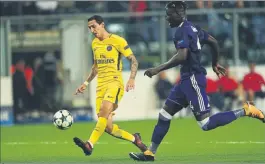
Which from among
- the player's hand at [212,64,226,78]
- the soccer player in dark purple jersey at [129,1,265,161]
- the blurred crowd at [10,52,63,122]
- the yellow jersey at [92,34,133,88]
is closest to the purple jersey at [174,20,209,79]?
the soccer player in dark purple jersey at [129,1,265,161]

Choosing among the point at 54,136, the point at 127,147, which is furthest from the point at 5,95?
the point at 127,147

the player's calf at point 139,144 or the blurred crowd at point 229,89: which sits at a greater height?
the player's calf at point 139,144

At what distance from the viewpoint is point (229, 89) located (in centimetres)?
2833

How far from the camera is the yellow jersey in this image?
15.5 metres

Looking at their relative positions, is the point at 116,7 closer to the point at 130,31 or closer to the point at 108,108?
the point at 130,31

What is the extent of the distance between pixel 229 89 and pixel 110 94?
13377 mm

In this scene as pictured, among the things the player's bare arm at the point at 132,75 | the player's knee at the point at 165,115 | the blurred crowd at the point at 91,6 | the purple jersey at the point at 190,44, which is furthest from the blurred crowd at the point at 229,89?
the purple jersey at the point at 190,44

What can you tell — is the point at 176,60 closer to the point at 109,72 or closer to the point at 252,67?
the point at 109,72

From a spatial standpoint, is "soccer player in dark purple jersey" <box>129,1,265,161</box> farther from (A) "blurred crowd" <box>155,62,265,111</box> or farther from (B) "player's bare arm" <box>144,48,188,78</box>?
(A) "blurred crowd" <box>155,62,265,111</box>

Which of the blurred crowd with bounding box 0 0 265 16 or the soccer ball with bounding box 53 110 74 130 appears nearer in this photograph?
the soccer ball with bounding box 53 110 74 130

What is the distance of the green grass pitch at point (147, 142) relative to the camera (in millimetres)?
15367

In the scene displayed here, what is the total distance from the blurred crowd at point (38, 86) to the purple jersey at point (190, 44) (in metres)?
15.2

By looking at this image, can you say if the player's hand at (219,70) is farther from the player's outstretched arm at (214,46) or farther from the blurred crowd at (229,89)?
the blurred crowd at (229,89)

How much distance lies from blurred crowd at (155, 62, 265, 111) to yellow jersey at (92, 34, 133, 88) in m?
12.5
